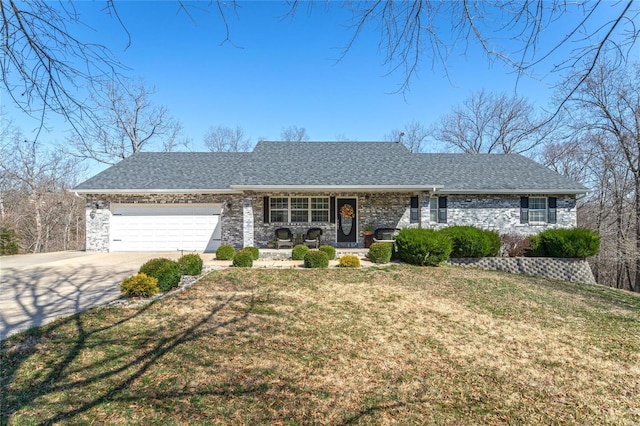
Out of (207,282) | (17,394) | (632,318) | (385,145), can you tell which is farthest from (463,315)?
(385,145)

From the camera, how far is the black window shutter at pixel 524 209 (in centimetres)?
1417

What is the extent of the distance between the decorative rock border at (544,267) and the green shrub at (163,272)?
921cm

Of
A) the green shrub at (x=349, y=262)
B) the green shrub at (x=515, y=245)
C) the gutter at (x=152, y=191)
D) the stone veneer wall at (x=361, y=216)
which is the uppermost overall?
the gutter at (x=152, y=191)

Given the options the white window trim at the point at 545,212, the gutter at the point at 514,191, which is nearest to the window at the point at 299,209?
the gutter at the point at 514,191

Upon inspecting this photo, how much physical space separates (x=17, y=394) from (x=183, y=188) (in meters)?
Result: 10.8

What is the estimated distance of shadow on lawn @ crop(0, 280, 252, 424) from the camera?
2959 millimetres

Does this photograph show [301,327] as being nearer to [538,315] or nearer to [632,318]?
[538,315]

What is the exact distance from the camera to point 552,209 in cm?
1423

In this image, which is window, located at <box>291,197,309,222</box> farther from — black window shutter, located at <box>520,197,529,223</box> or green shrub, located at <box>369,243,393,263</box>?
black window shutter, located at <box>520,197,529,223</box>

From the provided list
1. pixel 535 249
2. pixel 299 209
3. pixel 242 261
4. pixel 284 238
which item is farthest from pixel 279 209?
pixel 535 249

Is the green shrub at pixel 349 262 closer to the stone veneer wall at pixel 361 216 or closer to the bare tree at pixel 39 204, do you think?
the stone veneer wall at pixel 361 216

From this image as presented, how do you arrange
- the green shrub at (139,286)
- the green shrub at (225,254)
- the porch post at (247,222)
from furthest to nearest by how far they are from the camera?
the porch post at (247,222) < the green shrub at (225,254) < the green shrub at (139,286)

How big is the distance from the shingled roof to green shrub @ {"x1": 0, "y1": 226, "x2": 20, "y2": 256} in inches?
147

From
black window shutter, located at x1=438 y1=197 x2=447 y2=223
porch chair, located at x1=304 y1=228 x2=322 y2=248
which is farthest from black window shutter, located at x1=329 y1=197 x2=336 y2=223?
black window shutter, located at x1=438 y1=197 x2=447 y2=223
